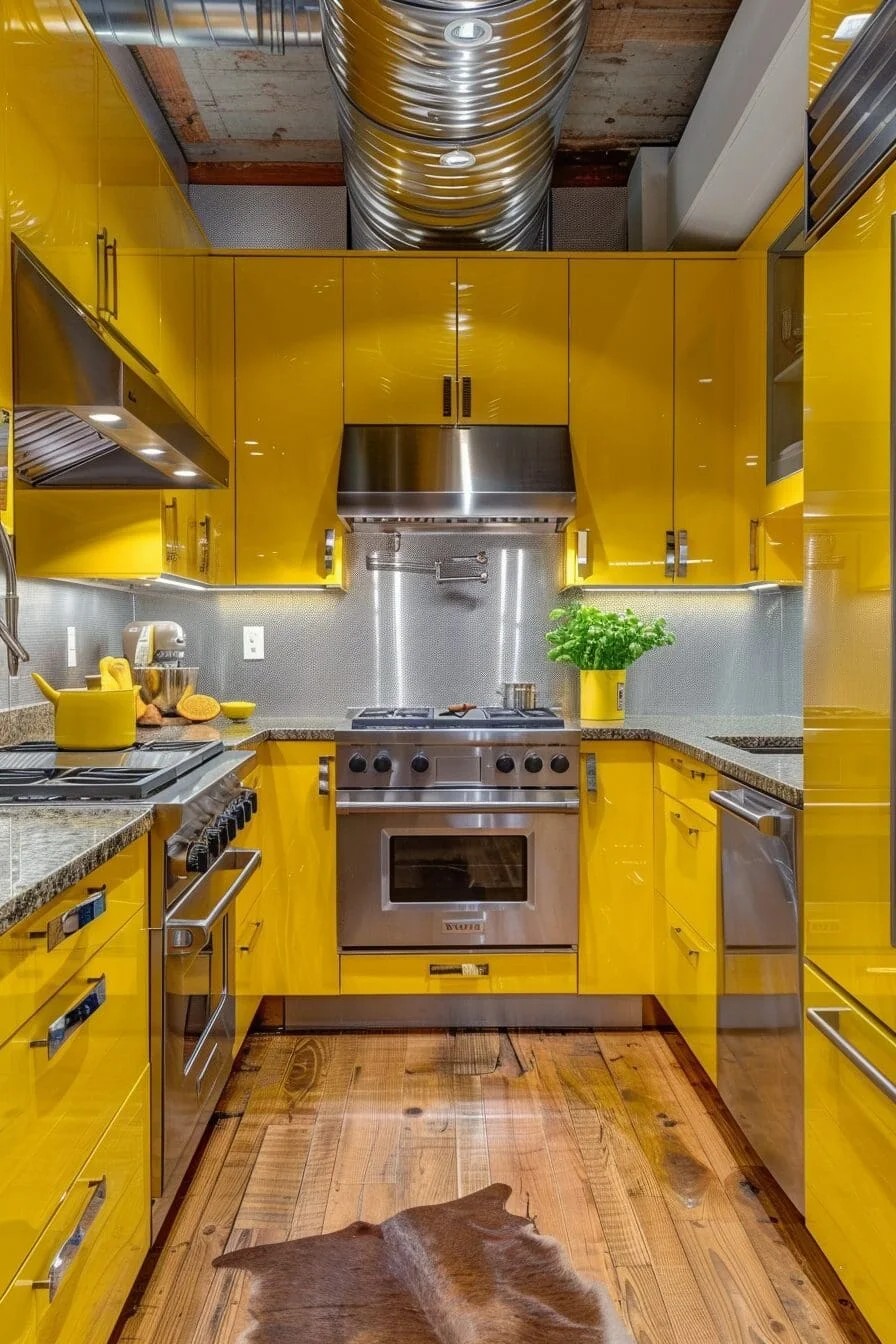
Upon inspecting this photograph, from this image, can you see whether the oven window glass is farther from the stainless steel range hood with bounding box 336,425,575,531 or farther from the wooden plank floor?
the stainless steel range hood with bounding box 336,425,575,531

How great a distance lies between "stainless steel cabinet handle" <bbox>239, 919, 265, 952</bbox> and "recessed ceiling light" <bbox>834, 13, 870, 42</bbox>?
2.48 meters

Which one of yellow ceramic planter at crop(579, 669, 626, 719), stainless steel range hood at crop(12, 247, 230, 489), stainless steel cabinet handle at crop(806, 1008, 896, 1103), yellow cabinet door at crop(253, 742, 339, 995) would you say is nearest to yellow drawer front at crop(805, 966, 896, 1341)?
stainless steel cabinet handle at crop(806, 1008, 896, 1103)

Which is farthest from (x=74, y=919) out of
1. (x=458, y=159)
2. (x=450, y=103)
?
(x=458, y=159)

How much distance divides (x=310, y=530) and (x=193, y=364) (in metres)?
0.66

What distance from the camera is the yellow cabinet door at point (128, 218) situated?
6.86 ft

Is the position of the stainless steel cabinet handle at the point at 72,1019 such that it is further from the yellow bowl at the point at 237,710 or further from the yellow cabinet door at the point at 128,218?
the yellow bowl at the point at 237,710

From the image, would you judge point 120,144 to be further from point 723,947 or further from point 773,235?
point 723,947

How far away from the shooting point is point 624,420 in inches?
125

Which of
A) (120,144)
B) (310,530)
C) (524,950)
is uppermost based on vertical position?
(120,144)

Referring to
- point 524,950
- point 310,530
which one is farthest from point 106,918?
point 310,530

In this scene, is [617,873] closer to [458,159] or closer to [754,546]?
[754,546]

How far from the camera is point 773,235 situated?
2.85 m

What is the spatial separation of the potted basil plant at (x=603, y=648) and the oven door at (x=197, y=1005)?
1335mm

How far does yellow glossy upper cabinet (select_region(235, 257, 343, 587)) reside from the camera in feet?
10.3
